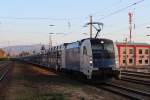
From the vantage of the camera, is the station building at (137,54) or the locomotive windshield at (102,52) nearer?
the locomotive windshield at (102,52)

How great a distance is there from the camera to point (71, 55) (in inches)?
1271

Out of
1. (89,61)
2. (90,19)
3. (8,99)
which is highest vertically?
(90,19)

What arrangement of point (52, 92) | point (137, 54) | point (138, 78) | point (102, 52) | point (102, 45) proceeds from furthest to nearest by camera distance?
point (137, 54) → point (138, 78) → point (102, 45) → point (102, 52) → point (52, 92)

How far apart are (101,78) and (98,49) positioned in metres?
1.91

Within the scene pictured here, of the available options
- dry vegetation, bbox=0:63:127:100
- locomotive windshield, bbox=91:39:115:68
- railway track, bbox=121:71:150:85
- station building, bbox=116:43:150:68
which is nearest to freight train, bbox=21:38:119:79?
locomotive windshield, bbox=91:39:115:68

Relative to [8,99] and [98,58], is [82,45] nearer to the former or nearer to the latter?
[98,58]

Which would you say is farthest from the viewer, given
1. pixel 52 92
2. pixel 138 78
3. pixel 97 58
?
pixel 138 78

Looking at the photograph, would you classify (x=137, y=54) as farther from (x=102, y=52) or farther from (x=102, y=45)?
(x=102, y=52)

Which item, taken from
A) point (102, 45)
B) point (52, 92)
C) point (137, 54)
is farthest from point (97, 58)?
point (137, 54)

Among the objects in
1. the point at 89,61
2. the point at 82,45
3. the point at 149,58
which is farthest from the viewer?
the point at 149,58

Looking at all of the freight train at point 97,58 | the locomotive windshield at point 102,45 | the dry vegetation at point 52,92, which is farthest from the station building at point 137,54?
the dry vegetation at point 52,92

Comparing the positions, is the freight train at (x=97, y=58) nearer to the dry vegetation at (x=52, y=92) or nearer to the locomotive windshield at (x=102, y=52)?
the locomotive windshield at (x=102, y=52)

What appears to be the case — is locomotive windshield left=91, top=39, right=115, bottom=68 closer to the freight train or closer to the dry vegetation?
the freight train

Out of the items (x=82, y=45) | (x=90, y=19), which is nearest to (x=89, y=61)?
(x=82, y=45)
